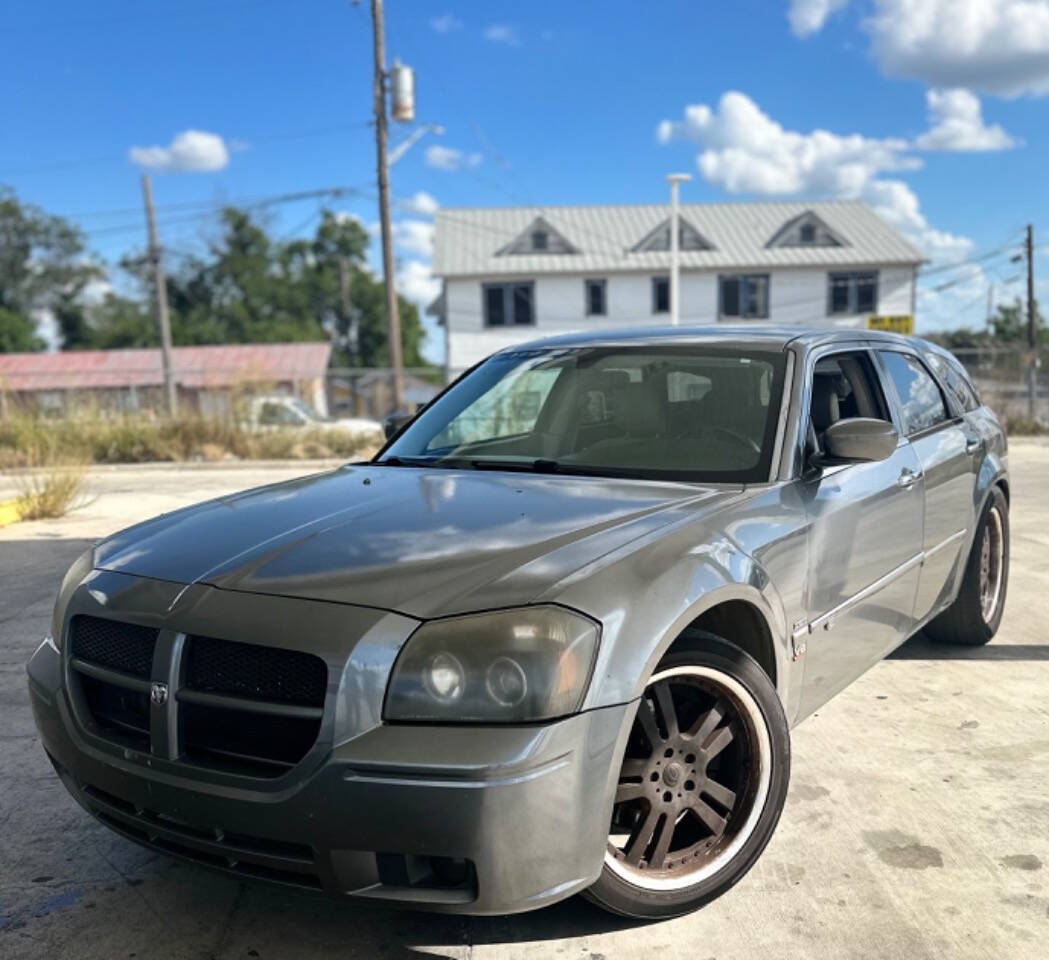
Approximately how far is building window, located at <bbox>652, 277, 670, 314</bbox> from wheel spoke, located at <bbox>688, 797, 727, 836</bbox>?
35.6 meters

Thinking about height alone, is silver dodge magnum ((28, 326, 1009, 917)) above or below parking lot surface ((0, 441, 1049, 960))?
above

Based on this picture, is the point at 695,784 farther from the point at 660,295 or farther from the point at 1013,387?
the point at 660,295

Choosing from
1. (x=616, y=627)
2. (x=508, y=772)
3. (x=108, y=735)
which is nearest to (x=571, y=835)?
(x=508, y=772)

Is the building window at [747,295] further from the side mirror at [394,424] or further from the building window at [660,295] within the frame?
the side mirror at [394,424]

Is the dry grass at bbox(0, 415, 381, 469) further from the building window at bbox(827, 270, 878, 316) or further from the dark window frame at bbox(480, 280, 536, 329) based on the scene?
the building window at bbox(827, 270, 878, 316)

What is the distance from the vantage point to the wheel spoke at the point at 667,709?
2549 millimetres

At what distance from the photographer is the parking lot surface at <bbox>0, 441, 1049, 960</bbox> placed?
2547mm

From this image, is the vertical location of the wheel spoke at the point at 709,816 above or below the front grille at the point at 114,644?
below

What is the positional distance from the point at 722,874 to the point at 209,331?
69.8 m

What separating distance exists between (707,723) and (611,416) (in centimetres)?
145

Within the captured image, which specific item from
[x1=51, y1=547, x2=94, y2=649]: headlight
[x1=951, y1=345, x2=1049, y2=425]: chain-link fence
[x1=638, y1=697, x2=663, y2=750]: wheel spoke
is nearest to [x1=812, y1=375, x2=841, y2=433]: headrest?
[x1=638, y1=697, x2=663, y2=750]: wheel spoke

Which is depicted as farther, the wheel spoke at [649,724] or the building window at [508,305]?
the building window at [508,305]

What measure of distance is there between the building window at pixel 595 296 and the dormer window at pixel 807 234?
6.93 metres

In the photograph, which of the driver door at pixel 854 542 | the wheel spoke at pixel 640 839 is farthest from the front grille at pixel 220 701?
the driver door at pixel 854 542
